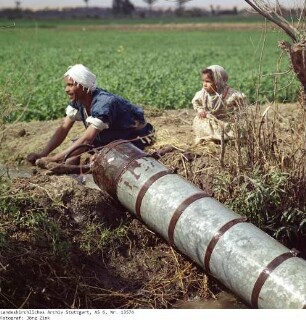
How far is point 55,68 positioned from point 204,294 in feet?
38.9

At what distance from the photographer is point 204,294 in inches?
208

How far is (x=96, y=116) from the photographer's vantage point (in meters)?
6.14

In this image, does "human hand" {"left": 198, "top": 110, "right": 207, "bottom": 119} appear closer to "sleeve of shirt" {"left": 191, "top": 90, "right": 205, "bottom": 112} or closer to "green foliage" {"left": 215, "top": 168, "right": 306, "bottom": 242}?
"sleeve of shirt" {"left": 191, "top": 90, "right": 205, "bottom": 112}

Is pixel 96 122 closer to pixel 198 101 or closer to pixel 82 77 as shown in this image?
pixel 82 77

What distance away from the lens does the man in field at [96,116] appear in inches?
241

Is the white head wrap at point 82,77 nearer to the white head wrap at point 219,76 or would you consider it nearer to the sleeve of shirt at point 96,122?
the sleeve of shirt at point 96,122


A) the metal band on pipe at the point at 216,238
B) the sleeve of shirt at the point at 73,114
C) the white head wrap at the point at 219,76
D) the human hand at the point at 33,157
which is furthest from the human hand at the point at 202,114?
the metal band on pipe at the point at 216,238

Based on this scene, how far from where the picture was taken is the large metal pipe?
456 cm

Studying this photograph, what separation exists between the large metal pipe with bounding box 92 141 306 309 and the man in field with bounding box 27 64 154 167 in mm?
439

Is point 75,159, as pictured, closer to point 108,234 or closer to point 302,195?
point 108,234

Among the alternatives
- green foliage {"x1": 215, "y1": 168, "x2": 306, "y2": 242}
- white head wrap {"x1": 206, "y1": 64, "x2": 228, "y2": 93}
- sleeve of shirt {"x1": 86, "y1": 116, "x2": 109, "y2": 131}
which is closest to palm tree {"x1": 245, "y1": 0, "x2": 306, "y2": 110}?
green foliage {"x1": 215, "y1": 168, "x2": 306, "y2": 242}

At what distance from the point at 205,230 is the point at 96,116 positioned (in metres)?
1.71

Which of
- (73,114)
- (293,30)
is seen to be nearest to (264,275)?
(293,30)

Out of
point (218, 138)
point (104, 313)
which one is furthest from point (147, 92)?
point (104, 313)
